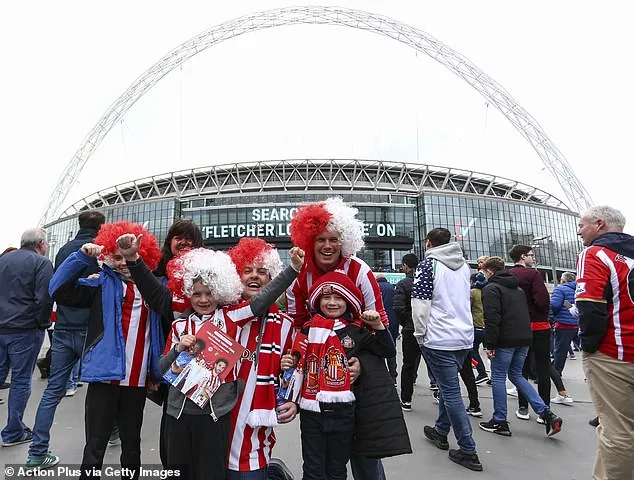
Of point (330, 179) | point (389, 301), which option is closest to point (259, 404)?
point (389, 301)

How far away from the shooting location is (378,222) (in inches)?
1887

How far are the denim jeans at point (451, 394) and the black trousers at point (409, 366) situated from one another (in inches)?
47.7

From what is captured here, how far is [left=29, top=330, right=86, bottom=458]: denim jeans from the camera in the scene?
306cm

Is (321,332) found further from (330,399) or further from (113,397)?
(113,397)

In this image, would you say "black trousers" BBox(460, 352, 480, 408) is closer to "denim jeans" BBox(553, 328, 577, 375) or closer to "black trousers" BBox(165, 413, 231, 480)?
"denim jeans" BBox(553, 328, 577, 375)

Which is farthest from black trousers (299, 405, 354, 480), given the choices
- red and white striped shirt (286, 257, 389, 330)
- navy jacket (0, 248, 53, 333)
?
navy jacket (0, 248, 53, 333)

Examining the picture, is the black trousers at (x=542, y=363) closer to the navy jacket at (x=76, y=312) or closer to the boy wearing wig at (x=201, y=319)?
the boy wearing wig at (x=201, y=319)

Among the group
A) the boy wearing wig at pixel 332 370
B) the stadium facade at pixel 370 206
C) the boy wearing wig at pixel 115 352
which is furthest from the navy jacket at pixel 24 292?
the stadium facade at pixel 370 206

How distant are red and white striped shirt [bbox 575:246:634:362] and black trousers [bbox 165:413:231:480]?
2.65 meters

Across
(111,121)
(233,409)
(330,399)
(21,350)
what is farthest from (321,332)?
(111,121)

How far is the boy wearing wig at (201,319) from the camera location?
1.96 metres

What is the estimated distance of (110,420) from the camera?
244 centimetres

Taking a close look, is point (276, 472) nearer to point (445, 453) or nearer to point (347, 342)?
A: point (347, 342)

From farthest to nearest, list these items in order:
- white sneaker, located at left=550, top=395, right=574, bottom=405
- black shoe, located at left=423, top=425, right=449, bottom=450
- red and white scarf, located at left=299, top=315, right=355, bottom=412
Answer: white sneaker, located at left=550, top=395, right=574, bottom=405, black shoe, located at left=423, top=425, right=449, bottom=450, red and white scarf, located at left=299, top=315, right=355, bottom=412
